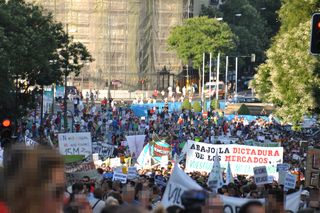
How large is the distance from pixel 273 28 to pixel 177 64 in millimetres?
18049

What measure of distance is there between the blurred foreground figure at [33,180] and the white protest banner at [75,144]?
20.9 metres

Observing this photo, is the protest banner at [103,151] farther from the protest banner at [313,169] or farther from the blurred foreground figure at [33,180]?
the blurred foreground figure at [33,180]

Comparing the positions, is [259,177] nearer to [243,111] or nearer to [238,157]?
[238,157]

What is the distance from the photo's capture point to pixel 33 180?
3965 mm

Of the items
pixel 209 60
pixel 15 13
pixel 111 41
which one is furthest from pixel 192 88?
pixel 15 13

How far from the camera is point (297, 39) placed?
1326 inches

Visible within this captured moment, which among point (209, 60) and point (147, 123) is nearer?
point (147, 123)

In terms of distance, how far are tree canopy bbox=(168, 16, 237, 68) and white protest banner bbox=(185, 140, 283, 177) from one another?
66.2 metres

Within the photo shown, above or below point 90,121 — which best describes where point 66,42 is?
above

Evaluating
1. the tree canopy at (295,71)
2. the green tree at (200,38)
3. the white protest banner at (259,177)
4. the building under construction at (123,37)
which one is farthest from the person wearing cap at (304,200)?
the green tree at (200,38)

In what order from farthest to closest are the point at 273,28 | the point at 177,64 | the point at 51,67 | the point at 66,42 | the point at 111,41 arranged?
1. the point at 273,28
2. the point at 177,64
3. the point at 111,41
4. the point at 66,42
5. the point at 51,67

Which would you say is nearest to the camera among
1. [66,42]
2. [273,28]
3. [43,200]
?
[43,200]

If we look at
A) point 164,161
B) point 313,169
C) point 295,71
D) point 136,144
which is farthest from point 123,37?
point 313,169

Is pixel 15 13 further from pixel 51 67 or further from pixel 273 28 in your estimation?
pixel 273 28
